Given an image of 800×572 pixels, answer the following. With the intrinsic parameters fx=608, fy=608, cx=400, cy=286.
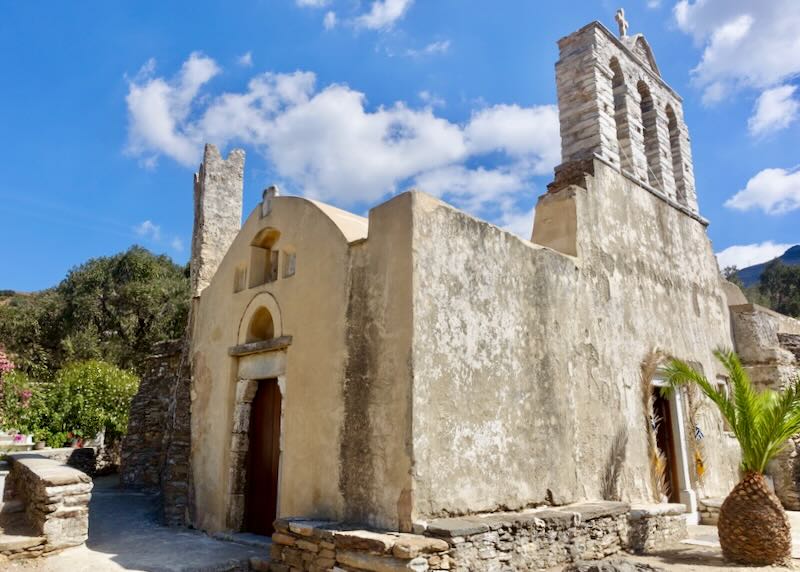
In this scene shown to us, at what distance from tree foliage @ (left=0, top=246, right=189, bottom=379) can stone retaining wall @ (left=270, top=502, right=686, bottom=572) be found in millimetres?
19016

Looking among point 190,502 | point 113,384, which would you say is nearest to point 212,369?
point 190,502

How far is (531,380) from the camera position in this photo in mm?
6590

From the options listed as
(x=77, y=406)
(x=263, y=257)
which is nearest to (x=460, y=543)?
(x=263, y=257)

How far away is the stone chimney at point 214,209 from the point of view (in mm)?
10328

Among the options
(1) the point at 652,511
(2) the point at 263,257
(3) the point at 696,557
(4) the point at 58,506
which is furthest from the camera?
(2) the point at 263,257

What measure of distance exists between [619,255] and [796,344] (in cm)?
597

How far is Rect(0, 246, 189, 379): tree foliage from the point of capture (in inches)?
902

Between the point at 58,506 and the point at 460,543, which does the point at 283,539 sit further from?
the point at 58,506

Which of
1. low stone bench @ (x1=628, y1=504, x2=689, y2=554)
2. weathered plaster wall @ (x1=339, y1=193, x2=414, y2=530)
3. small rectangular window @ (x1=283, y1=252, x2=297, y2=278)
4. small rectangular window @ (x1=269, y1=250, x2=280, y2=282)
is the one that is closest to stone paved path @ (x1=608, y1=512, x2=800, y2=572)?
low stone bench @ (x1=628, y1=504, x2=689, y2=554)

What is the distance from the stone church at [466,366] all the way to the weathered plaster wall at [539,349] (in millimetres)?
26

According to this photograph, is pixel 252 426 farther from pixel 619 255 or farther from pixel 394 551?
pixel 619 255

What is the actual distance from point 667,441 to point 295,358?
5925 millimetres

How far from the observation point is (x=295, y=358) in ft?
22.1

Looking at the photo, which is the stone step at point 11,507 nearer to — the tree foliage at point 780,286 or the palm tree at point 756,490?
the palm tree at point 756,490
